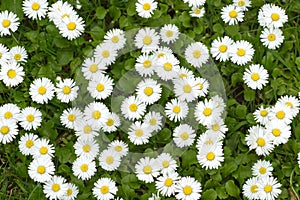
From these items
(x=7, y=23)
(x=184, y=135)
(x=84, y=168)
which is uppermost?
(x=7, y=23)

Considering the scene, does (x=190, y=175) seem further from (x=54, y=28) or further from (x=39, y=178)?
(x=54, y=28)

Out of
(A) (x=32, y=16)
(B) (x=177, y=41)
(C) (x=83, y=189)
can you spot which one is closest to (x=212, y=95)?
(B) (x=177, y=41)

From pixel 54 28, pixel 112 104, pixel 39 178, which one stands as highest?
pixel 54 28

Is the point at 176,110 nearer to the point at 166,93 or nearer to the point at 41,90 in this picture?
the point at 166,93

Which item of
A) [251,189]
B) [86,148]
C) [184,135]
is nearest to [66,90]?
[86,148]

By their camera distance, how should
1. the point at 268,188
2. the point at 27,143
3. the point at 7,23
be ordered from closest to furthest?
1. the point at 268,188
2. the point at 27,143
3. the point at 7,23

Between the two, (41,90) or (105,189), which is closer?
(105,189)
